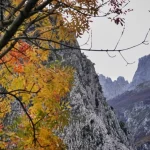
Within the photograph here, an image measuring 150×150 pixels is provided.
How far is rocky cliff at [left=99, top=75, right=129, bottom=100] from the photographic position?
176m

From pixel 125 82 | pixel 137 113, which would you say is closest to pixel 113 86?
pixel 125 82

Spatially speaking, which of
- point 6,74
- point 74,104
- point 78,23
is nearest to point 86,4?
point 78,23

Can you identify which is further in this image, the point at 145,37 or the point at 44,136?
the point at 44,136

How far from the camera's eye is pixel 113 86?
591ft

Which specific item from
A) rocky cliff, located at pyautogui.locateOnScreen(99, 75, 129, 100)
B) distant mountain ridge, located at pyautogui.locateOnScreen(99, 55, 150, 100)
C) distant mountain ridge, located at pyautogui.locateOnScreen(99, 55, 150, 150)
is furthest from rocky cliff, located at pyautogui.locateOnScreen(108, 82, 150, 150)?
rocky cliff, located at pyautogui.locateOnScreen(99, 75, 129, 100)

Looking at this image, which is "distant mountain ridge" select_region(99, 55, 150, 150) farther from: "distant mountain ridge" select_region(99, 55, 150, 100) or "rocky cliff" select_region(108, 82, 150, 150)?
"distant mountain ridge" select_region(99, 55, 150, 100)

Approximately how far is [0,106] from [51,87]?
2.95 metres

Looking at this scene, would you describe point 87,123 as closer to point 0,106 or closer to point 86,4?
point 0,106

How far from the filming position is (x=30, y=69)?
5.71 metres

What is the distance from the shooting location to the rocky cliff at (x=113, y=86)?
577 ft

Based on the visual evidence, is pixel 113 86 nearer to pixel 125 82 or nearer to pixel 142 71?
pixel 125 82

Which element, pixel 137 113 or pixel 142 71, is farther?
pixel 142 71

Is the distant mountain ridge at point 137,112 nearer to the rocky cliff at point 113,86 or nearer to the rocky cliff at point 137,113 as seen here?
the rocky cliff at point 137,113

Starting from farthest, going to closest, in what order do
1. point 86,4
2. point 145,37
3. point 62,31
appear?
point 62,31, point 86,4, point 145,37
